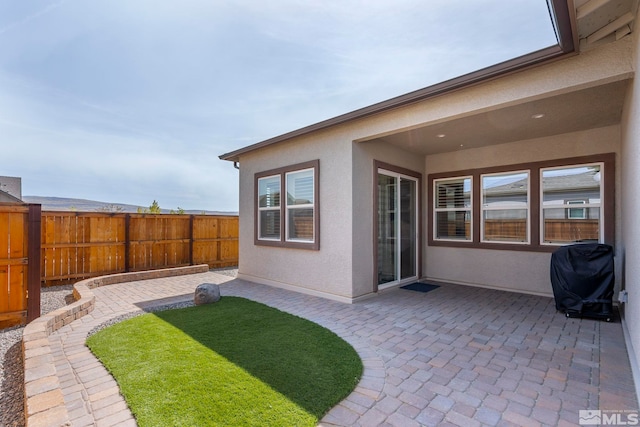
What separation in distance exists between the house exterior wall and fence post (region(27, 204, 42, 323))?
4.09m

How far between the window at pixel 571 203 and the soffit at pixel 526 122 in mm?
836

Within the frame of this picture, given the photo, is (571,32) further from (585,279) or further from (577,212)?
(577,212)

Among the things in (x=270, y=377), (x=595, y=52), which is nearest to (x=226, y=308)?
(x=270, y=377)

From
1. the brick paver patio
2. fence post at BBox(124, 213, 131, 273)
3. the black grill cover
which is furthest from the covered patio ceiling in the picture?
fence post at BBox(124, 213, 131, 273)

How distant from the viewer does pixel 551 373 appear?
284 cm

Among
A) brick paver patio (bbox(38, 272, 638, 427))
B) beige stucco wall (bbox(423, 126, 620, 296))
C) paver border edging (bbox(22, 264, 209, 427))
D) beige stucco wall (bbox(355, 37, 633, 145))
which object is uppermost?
beige stucco wall (bbox(355, 37, 633, 145))

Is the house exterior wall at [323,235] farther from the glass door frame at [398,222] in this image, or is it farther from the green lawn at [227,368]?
the green lawn at [227,368]

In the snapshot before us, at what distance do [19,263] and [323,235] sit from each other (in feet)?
15.7

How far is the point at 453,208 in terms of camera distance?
7094mm

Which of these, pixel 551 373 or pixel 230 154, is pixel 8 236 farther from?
pixel 551 373

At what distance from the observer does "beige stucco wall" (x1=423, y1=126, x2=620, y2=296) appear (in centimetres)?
544

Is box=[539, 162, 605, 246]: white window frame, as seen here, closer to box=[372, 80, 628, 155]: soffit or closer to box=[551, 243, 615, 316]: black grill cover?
box=[372, 80, 628, 155]: soffit

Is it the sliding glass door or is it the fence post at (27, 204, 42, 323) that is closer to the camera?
the fence post at (27, 204, 42, 323)

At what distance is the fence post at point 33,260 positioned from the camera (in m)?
4.29
